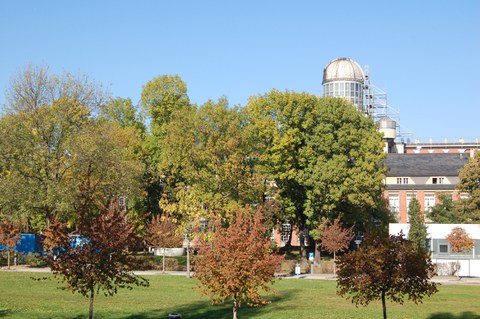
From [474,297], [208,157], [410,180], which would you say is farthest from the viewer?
[410,180]

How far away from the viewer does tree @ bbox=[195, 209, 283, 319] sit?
22.3m

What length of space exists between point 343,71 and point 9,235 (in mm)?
69875

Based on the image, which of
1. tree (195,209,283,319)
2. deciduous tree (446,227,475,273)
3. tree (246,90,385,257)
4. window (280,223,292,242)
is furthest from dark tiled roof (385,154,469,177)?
tree (195,209,283,319)

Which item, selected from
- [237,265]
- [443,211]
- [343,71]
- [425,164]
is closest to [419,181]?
[425,164]

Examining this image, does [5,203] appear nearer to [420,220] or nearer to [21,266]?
[21,266]

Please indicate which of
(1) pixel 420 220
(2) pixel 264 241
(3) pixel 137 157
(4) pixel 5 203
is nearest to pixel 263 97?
(3) pixel 137 157

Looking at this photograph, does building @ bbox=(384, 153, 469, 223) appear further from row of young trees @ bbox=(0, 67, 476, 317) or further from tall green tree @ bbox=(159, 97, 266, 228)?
tall green tree @ bbox=(159, 97, 266, 228)

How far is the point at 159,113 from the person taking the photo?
62.3m

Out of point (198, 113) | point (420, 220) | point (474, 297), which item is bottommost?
point (474, 297)

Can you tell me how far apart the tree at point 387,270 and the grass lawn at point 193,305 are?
15.5 ft

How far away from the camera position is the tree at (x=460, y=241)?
156 feet

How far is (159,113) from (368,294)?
141ft

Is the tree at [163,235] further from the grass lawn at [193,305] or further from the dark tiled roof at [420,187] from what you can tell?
the dark tiled roof at [420,187]

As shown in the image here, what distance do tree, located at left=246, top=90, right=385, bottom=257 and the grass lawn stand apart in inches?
669
